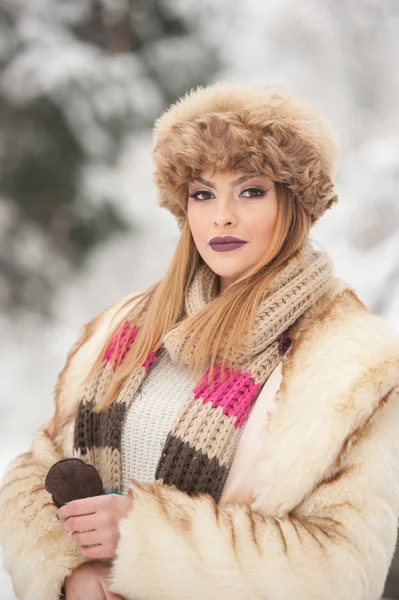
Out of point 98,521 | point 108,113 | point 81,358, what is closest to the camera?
point 98,521

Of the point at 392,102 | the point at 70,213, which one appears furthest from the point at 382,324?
the point at 70,213

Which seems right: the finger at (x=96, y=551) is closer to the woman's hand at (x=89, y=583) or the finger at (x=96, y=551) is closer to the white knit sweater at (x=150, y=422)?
the woman's hand at (x=89, y=583)

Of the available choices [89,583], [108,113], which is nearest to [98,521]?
[89,583]

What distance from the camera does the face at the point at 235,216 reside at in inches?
44.3

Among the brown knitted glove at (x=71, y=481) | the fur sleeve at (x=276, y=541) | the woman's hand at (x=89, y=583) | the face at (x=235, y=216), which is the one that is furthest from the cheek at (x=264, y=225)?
the woman's hand at (x=89, y=583)

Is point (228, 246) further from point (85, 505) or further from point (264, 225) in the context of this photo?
point (85, 505)

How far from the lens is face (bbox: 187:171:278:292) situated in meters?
1.13

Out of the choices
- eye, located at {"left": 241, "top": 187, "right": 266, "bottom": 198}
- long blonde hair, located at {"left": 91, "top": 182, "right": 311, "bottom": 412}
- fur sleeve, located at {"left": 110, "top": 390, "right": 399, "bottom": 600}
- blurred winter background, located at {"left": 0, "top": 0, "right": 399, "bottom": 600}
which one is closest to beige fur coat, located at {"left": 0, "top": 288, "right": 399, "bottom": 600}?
fur sleeve, located at {"left": 110, "top": 390, "right": 399, "bottom": 600}

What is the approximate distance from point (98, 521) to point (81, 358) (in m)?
0.47

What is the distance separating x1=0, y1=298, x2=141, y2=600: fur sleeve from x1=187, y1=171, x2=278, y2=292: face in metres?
0.39

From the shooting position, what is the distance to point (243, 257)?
3.77 feet

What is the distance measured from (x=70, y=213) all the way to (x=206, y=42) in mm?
784

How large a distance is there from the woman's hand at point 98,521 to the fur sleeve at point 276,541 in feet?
0.12

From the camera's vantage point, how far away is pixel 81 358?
4.56 feet
